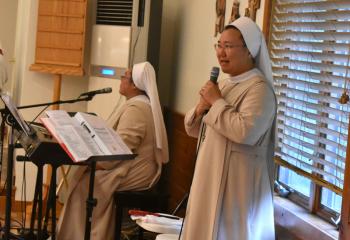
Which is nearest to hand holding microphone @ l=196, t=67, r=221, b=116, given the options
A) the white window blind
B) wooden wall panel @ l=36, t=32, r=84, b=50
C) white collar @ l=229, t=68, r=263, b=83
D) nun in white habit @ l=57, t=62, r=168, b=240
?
white collar @ l=229, t=68, r=263, b=83

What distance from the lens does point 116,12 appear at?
4.31 meters

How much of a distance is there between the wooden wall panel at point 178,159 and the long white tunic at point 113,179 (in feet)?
1.12

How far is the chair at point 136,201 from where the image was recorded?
346 centimetres

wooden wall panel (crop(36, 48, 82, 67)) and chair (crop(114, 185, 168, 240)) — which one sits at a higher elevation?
wooden wall panel (crop(36, 48, 82, 67))

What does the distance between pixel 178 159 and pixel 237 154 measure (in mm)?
2014

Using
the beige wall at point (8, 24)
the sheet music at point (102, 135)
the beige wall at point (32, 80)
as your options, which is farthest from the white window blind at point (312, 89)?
the beige wall at point (8, 24)

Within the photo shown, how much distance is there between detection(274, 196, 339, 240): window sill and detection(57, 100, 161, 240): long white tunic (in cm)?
115

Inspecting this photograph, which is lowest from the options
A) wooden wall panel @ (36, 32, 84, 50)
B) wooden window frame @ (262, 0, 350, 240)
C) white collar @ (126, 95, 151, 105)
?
wooden window frame @ (262, 0, 350, 240)

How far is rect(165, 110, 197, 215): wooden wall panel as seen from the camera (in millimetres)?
3910

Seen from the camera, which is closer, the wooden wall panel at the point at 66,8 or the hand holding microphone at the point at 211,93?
the hand holding microphone at the point at 211,93

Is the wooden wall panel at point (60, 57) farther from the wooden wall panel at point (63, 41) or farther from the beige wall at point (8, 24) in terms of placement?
the beige wall at point (8, 24)

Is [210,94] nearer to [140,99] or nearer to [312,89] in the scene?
[312,89]

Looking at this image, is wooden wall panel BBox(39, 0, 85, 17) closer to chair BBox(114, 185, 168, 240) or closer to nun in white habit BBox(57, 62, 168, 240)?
nun in white habit BBox(57, 62, 168, 240)

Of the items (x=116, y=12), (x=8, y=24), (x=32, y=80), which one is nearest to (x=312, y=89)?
(x=116, y=12)
